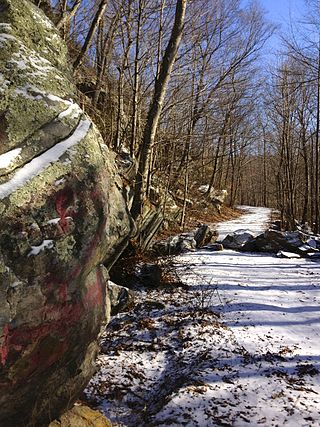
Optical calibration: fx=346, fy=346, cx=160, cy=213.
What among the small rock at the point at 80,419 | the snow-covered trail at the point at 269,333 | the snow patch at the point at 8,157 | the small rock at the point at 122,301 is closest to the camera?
the snow patch at the point at 8,157

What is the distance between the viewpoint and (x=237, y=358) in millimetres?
4273

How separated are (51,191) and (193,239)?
7.27 meters

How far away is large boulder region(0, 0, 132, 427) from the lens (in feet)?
8.06

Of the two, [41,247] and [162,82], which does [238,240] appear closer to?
[162,82]

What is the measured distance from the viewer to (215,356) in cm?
433

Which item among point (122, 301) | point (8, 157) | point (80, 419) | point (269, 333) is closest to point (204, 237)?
point (122, 301)

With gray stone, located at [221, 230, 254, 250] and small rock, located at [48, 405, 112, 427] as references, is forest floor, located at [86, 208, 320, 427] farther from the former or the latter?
gray stone, located at [221, 230, 254, 250]

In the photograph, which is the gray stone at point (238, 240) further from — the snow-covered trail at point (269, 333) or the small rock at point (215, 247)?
the snow-covered trail at point (269, 333)

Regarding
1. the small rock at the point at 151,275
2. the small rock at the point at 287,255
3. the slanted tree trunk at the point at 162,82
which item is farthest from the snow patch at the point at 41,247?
the small rock at the point at 287,255

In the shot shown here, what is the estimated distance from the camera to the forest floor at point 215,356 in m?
3.42

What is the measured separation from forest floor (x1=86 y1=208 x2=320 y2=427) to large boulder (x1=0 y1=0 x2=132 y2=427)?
0.85 metres

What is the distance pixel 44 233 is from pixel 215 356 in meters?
2.85

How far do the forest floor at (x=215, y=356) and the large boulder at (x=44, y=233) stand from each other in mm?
850

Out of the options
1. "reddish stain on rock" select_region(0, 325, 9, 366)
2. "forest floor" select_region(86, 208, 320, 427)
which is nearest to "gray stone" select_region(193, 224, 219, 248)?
"forest floor" select_region(86, 208, 320, 427)
